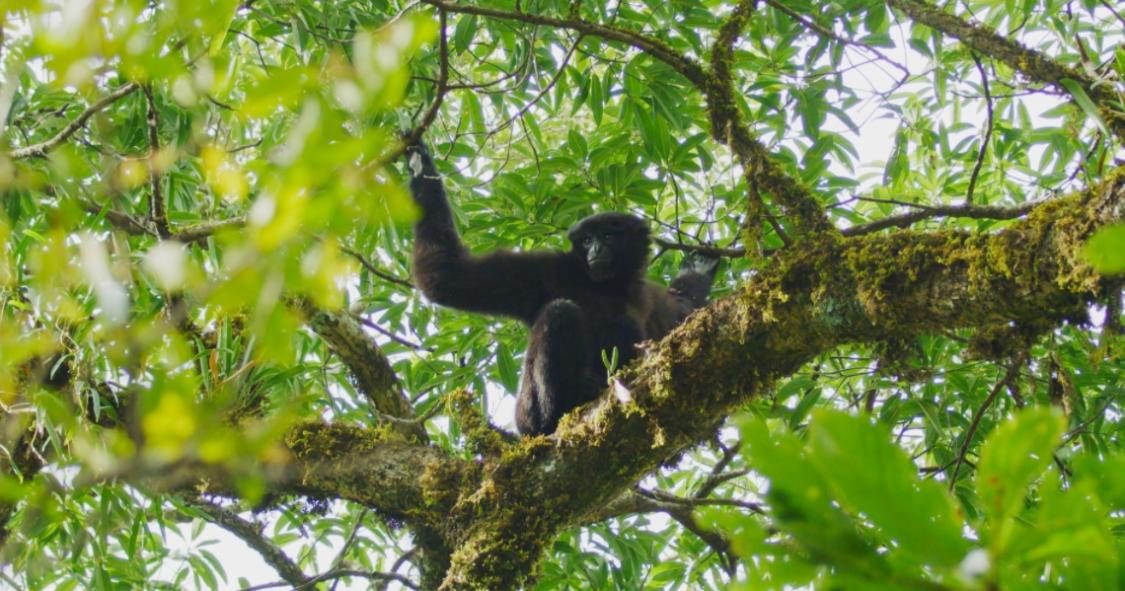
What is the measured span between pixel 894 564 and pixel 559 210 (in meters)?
5.55

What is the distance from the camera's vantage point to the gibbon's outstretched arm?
634 cm

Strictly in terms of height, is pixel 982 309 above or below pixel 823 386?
below

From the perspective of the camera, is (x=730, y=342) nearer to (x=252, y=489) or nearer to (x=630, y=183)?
(x=630, y=183)

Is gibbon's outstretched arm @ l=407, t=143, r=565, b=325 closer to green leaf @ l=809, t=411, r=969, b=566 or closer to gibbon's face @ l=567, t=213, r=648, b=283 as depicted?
gibbon's face @ l=567, t=213, r=648, b=283

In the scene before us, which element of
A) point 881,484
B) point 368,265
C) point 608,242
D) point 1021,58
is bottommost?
point 881,484

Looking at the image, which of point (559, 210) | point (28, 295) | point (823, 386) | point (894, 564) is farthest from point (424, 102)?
point (894, 564)

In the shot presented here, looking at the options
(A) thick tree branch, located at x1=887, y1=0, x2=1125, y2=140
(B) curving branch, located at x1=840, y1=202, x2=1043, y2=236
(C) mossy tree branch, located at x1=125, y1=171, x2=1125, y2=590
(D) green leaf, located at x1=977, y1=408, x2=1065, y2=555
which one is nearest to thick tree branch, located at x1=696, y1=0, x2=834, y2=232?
(C) mossy tree branch, located at x1=125, y1=171, x2=1125, y2=590

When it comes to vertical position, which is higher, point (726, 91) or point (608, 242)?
point (608, 242)

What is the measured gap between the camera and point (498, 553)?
4617 millimetres

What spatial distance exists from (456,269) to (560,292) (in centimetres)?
81

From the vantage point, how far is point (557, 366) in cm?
602

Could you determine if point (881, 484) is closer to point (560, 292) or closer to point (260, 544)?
point (560, 292)

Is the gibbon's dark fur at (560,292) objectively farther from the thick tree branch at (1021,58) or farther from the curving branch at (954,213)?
the thick tree branch at (1021,58)

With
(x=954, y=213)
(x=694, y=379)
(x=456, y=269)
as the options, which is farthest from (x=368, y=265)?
(x=954, y=213)
